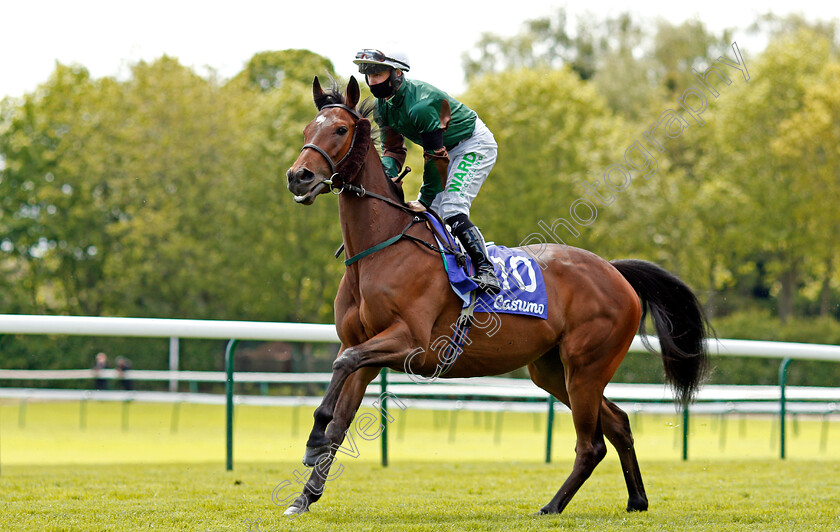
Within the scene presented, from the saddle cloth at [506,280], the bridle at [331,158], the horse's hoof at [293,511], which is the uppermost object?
the bridle at [331,158]

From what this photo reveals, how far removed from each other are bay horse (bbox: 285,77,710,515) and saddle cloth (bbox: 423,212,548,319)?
0.19 ft

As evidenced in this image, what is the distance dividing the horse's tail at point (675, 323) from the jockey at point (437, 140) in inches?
59.7

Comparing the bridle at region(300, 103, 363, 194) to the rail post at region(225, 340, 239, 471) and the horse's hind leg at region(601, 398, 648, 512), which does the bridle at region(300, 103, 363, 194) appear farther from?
the rail post at region(225, 340, 239, 471)

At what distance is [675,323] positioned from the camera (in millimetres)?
6363

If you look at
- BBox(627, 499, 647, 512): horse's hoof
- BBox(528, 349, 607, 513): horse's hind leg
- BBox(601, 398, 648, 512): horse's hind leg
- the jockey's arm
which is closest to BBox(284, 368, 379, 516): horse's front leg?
the jockey's arm

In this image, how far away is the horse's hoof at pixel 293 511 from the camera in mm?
4785

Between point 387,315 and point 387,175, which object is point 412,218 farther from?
point 387,315

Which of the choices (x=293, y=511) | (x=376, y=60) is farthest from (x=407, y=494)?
(x=376, y=60)

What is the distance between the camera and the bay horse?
184 inches

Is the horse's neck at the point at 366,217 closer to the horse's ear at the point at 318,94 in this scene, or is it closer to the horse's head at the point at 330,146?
the horse's head at the point at 330,146

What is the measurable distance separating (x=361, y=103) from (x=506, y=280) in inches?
51.3

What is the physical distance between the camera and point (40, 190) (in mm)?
24703

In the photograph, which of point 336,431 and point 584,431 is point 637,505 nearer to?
point 584,431

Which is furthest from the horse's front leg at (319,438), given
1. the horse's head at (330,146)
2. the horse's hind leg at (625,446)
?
the horse's hind leg at (625,446)
